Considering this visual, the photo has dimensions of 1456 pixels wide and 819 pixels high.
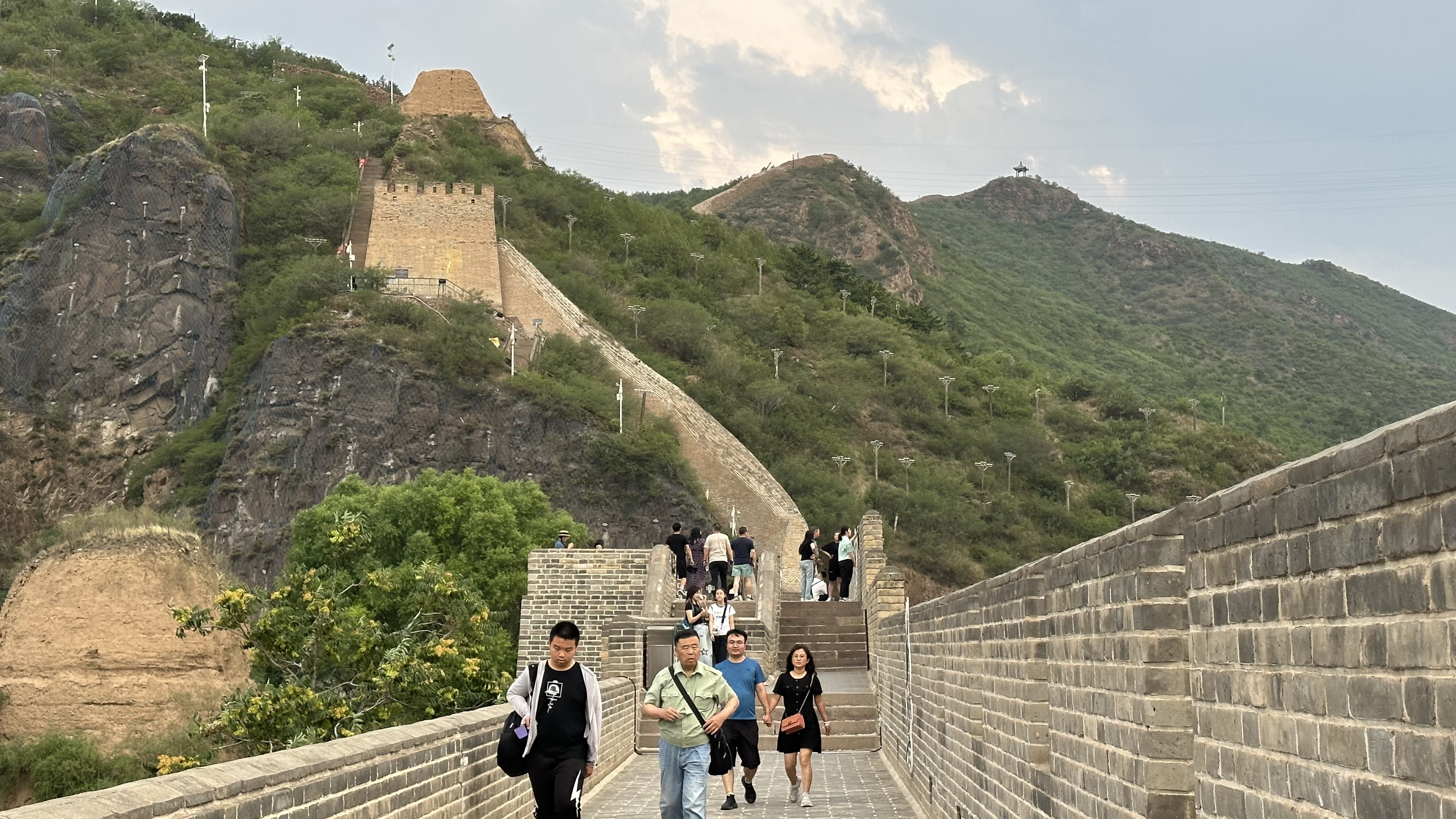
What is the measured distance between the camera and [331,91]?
86.4 metres

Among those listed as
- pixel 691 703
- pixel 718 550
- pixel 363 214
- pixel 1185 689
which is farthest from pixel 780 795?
pixel 363 214

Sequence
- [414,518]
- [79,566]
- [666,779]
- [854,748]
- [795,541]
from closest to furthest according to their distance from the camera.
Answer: [666,779] → [854,748] → [79,566] → [414,518] → [795,541]

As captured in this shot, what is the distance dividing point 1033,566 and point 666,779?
299cm

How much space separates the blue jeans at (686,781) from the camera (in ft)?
29.9

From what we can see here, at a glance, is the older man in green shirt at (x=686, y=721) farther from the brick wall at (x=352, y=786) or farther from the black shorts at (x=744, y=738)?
the black shorts at (x=744, y=738)

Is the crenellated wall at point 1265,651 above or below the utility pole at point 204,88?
below

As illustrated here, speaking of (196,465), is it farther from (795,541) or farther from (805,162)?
(805,162)

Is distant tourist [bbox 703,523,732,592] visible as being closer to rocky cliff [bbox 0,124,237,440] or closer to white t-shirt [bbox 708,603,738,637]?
white t-shirt [bbox 708,603,738,637]

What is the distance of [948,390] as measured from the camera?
68.1m

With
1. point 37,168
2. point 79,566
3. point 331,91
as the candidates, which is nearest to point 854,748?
point 79,566

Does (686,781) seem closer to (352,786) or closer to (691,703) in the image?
(691,703)

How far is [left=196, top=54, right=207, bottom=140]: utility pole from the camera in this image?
69.2 meters

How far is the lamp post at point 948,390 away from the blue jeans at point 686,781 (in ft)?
185

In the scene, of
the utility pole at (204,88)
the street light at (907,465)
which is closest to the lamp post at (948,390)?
the street light at (907,465)
